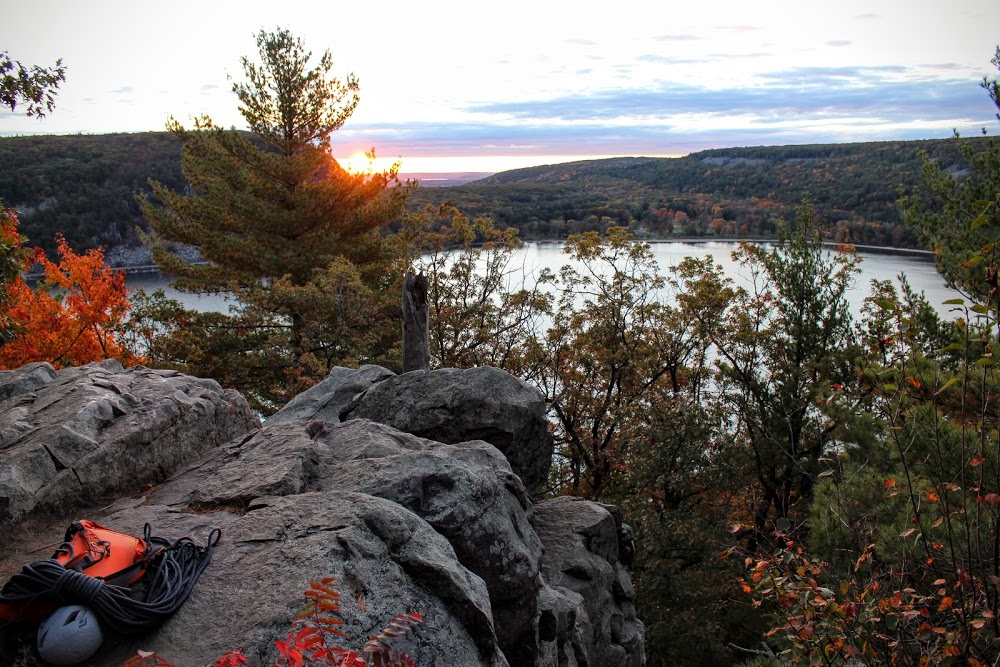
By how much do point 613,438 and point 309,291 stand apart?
9.96 meters

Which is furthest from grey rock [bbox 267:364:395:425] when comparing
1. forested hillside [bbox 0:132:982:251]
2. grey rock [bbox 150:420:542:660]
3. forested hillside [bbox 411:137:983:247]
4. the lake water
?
forested hillside [bbox 0:132:982:251]

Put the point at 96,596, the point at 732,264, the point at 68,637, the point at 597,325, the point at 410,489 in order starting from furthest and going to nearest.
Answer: the point at 732,264 < the point at 597,325 < the point at 410,489 < the point at 96,596 < the point at 68,637

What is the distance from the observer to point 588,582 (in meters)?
10.1

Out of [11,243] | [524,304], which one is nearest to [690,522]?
[524,304]

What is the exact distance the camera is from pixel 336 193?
27312mm

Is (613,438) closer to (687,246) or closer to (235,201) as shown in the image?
(687,246)

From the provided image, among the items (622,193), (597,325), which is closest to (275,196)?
(597,325)

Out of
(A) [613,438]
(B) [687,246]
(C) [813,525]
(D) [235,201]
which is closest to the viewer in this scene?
(C) [813,525]

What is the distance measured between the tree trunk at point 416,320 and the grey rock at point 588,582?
3565mm

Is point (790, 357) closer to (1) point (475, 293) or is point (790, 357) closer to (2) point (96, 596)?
(1) point (475, 293)

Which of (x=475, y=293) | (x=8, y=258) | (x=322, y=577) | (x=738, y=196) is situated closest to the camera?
(x=322, y=577)

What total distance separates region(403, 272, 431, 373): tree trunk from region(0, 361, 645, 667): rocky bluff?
229 centimetres

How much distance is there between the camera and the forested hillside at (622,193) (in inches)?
1410

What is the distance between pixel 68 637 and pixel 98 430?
339cm
